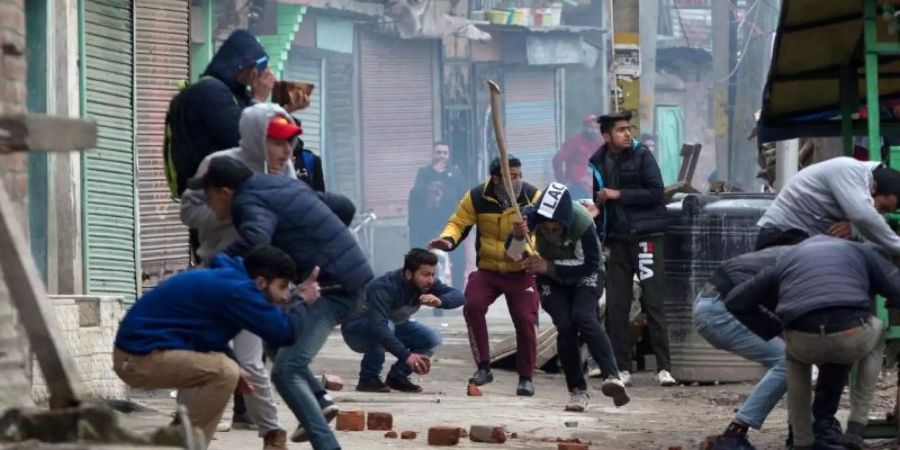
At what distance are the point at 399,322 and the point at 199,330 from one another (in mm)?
5869

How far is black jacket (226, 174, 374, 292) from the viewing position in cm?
838

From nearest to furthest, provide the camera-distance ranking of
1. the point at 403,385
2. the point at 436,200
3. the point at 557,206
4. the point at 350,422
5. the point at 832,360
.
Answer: the point at 832,360, the point at 350,422, the point at 557,206, the point at 403,385, the point at 436,200

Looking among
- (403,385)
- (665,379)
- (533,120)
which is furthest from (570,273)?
(533,120)

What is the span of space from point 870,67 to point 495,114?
12.8 ft

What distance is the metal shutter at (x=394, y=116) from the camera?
40062 millimetres

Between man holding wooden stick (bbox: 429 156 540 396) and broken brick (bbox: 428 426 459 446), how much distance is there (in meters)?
3.54

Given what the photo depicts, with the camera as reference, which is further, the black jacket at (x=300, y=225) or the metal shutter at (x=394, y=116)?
the metal shutter at (x=394, y=116)

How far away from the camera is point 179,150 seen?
9.72 metres

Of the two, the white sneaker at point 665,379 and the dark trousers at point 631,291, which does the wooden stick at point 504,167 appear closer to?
the dark trousers at point 631,291

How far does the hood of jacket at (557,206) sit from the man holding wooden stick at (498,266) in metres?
0.62

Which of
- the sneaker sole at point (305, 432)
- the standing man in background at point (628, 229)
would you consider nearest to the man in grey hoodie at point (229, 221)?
the sneaker sole at point (305, 432)

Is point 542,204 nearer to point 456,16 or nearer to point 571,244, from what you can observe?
point 571,244

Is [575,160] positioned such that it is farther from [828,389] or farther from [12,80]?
[12,80]

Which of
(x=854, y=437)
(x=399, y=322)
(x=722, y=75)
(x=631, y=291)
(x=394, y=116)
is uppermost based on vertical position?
(x=722, y=75)
